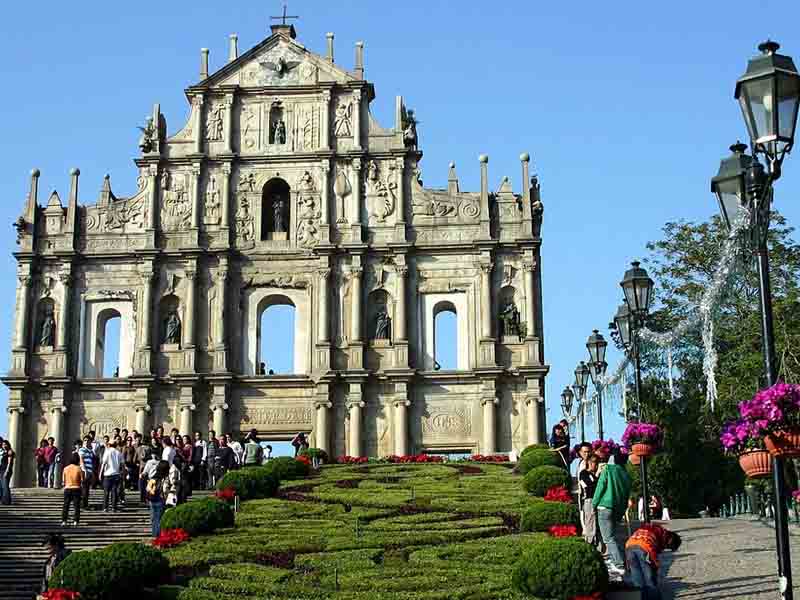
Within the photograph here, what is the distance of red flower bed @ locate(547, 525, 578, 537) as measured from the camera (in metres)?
19.1

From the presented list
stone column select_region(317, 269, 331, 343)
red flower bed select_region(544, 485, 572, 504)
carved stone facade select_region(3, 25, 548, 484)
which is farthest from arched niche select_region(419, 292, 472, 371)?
red flower bed select_region(544, 485, 572, 504)

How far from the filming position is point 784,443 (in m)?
10.8

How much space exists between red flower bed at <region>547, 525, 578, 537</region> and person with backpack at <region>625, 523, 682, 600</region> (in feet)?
16.8

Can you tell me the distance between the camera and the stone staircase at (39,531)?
21047 millimetres

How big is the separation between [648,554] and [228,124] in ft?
107

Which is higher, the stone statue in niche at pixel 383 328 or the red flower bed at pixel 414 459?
the stone statue in niche at pixel 383 328

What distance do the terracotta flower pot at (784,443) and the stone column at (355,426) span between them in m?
29.6

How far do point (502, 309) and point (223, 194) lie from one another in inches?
427

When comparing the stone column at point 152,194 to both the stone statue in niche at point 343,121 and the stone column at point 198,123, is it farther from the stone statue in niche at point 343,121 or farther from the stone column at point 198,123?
the stone statue in niche at point 343,121

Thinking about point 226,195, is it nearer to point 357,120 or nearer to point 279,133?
point 279,133

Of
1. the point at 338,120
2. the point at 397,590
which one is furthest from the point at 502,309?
the point at 397,590

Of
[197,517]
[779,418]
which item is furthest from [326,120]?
[779,418]

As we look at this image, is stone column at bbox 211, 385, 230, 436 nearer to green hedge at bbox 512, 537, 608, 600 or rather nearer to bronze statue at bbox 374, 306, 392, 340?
bronze statue at bbox 374, 306, 392, 340

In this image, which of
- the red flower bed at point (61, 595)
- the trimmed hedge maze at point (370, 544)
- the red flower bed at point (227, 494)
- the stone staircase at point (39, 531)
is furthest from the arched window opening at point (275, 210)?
the red flower bed at point (61, 595)
